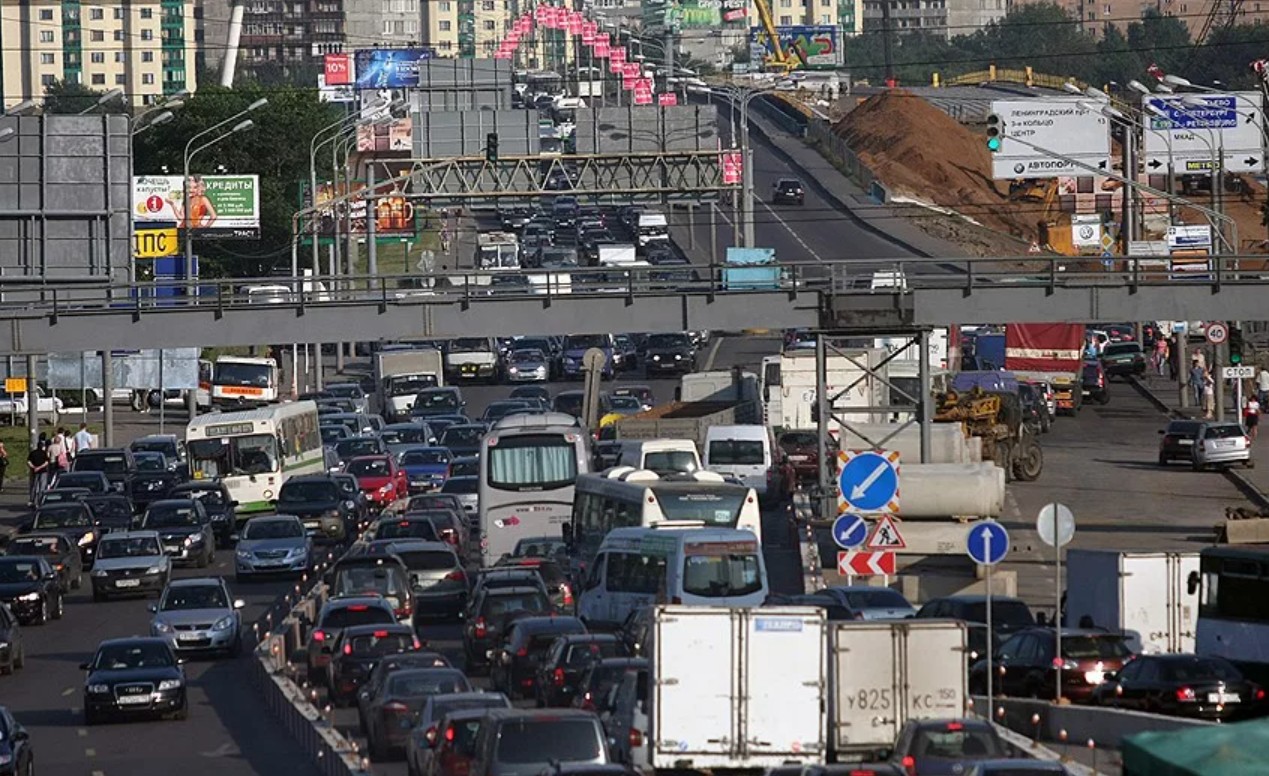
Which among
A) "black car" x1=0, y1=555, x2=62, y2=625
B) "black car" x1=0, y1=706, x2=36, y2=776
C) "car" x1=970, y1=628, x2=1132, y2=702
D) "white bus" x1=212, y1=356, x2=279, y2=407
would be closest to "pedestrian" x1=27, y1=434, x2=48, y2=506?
"black car" x1=0, y1=555, x2=62, y2=625

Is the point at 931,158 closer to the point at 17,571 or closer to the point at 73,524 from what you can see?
the point at 73,524

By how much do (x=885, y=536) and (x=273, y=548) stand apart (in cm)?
2010

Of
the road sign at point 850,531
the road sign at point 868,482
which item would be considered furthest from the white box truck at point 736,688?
the road sign at point 850,531

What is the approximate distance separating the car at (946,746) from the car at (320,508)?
102ft

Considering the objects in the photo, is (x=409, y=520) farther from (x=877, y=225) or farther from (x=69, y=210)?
(x=877, y=225)

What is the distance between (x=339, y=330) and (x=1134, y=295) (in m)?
14.0

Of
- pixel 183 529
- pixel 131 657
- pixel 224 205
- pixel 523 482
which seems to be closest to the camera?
pixel 131 657

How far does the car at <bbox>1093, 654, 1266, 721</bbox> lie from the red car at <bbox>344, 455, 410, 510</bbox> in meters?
31.6

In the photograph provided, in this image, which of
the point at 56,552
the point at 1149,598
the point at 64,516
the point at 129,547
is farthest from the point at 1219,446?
the point at 1149,598

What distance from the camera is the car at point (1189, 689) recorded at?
27.2m

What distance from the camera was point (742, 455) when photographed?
181 feet

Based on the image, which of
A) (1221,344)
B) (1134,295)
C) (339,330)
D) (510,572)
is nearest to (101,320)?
(339,330)

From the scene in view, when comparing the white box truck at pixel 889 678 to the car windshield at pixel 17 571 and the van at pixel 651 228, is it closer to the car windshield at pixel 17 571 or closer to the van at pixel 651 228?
the car windshield at pixel 17 571

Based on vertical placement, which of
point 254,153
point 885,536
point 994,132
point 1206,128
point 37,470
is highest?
point 254,153
